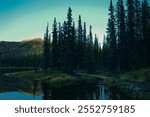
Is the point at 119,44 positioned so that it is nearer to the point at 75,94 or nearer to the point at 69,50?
the point at 69,50

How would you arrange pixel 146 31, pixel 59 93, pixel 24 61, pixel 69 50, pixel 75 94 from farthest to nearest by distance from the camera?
1. pixel 24 61
2. pixel 69 50
3. pixel 146 31
4. pixel 59 93
5. pixel 75 94

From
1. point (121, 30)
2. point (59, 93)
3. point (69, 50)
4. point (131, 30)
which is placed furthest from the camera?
point (69, 50)

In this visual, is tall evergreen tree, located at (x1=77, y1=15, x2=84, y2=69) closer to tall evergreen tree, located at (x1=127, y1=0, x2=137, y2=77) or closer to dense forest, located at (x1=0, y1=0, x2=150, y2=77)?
dense forest, located at (x1=0, y1=0, x2=150, y2=77)

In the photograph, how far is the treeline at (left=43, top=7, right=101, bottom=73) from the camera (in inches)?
1881

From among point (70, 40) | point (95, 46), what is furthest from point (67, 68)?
point (95, 46)

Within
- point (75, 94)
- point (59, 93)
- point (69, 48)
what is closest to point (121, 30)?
point (69, 48)

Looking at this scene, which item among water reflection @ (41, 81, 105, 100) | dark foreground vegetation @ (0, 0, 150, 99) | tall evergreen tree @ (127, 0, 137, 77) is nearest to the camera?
water reflection @ (41, 81, 105, 100)

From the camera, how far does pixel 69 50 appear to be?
154 ft

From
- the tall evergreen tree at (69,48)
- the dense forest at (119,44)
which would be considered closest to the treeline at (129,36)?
the dense forest at (119,44)

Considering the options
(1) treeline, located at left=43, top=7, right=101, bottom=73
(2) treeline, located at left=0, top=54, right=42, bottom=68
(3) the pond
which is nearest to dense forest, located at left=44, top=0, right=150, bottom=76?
(1) treeline, located at left=43, top=7, right=101, bottom=73

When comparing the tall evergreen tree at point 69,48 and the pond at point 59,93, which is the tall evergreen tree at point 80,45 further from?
the pond at point 59,93

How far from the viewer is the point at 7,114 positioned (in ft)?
23.1

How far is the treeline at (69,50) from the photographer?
47.8 meters

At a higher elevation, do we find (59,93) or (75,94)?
(75,94)
